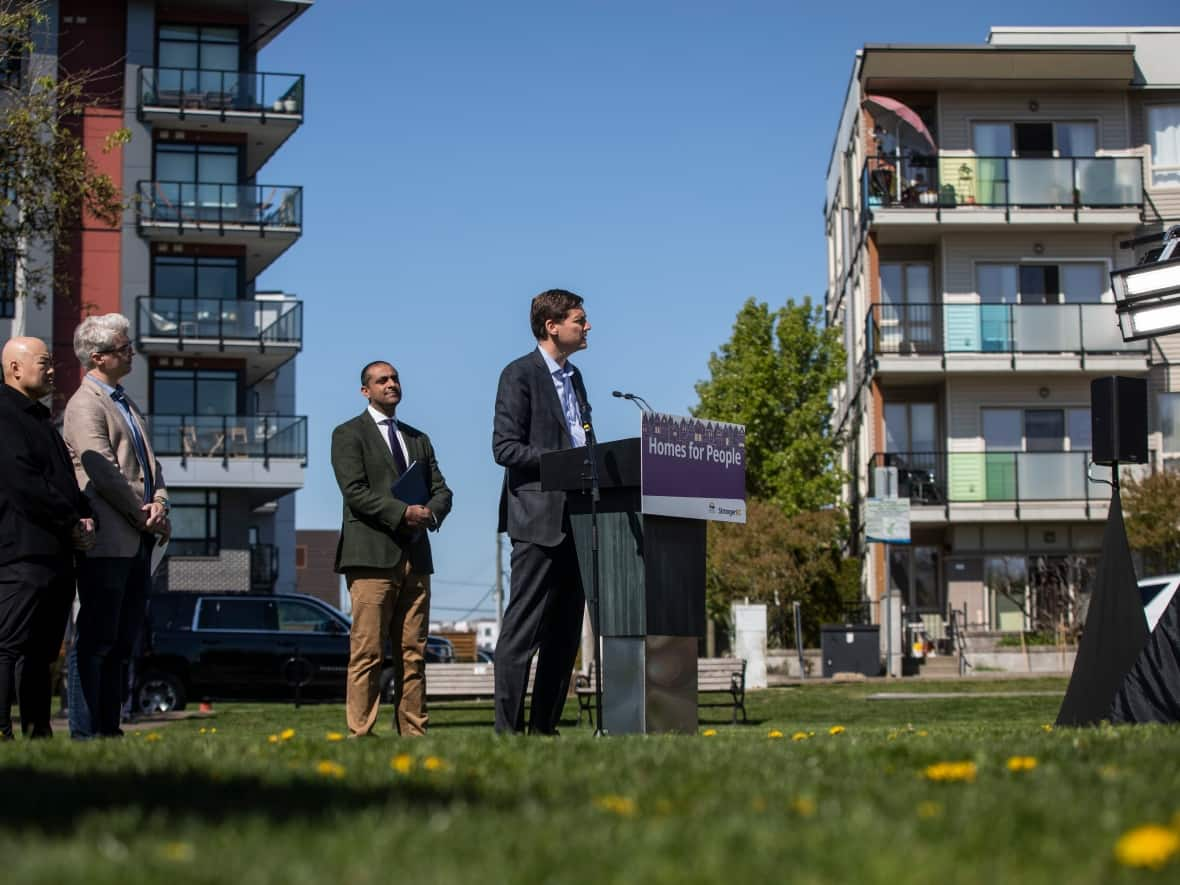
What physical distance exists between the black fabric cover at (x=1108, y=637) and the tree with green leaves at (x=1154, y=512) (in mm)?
27597

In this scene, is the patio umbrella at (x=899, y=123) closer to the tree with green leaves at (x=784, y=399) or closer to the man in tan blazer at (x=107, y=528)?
the tree with green leaves at (x=784, y=399)

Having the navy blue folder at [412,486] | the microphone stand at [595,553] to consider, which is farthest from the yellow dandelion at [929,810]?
the navy blue folder at [412,486]

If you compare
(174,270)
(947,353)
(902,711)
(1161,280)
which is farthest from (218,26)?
(1161,280)

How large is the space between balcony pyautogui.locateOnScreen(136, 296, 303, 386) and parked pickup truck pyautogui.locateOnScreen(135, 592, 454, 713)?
19.4 metres

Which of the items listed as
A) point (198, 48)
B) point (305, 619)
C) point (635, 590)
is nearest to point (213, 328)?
point (198, 48)

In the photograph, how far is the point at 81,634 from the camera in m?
8.48

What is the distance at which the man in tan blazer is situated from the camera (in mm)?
8500

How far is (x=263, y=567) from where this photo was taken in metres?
45.9

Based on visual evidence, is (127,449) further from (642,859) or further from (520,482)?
(642,859)

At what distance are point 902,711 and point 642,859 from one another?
18.0 m

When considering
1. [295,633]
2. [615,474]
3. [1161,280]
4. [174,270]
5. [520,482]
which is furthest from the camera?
[174,270]

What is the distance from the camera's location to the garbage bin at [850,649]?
34.0 metres

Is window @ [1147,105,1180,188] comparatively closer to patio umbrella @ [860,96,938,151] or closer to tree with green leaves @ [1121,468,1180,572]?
patio umbrella @ [860,96,938,151]

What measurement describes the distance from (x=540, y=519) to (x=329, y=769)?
11.5 ft
